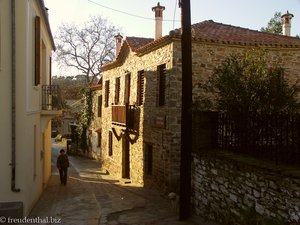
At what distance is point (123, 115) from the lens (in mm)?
18500

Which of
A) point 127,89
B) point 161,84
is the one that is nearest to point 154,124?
point 161,84

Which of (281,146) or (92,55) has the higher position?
(92,55)

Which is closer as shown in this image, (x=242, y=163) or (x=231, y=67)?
(x=242, y=163)

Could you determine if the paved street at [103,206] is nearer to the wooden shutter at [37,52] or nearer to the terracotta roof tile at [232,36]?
the wooden shutter at [37,52]

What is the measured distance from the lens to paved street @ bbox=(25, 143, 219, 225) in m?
9.99

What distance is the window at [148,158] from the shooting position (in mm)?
16094

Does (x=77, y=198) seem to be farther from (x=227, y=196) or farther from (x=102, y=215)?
(x=227, y=196)

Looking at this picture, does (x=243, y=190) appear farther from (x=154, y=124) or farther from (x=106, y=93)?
(x=106, y=93)

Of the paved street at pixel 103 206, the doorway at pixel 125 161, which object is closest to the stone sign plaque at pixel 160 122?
the paved street at pixel 103 206

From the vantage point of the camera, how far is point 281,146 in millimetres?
7188

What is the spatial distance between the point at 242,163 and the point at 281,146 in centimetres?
85

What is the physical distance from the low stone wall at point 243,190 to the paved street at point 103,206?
74 centimetres

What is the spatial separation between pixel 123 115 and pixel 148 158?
2.97 m

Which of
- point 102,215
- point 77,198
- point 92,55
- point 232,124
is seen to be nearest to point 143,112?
point 77,198
